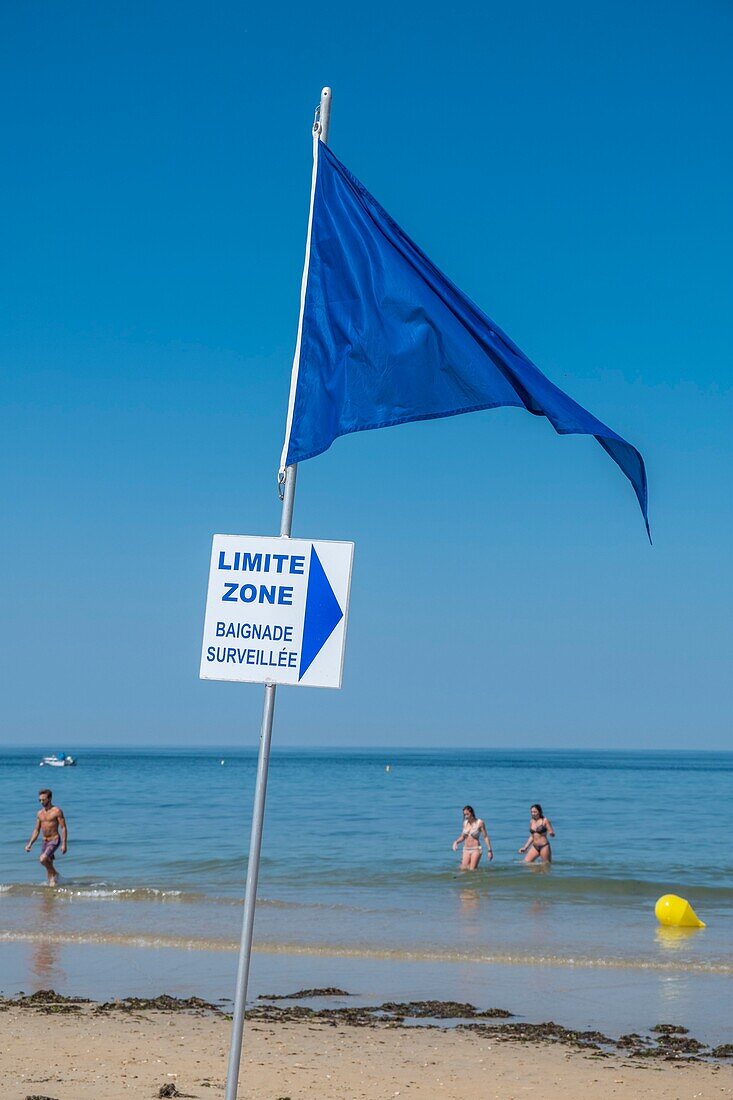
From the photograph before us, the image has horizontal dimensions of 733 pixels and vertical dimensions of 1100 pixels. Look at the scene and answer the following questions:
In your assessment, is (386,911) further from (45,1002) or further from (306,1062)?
(306,1062)

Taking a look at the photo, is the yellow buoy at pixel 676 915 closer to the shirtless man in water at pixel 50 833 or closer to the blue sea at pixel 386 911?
the blue sea at pixel 386 911

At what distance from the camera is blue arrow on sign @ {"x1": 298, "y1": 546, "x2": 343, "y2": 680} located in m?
5.23

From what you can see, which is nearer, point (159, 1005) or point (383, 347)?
point (383, 347)

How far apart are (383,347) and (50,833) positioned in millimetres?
17901

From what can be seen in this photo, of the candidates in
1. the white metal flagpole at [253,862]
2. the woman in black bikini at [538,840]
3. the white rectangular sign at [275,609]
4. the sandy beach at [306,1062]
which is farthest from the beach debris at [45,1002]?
the woman in black bikini at [538,840]

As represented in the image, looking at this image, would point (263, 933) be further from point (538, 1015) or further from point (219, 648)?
point (219, 648)

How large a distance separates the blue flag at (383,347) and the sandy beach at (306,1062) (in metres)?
4.50

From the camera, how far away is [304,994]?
11.2 m

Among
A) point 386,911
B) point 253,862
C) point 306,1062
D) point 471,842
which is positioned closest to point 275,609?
point 253,862

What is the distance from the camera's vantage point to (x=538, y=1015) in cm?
1055

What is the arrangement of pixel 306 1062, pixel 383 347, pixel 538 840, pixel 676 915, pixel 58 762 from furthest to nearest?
pixel 58 762
pixel 538 840
pixel 676 915
pixel 306 1062
pixel 383 347

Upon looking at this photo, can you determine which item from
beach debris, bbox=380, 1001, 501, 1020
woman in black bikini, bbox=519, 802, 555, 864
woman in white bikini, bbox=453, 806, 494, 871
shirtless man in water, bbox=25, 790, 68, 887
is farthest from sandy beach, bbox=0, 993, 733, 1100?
woman in black bikini, bbox=519, 802, 555, 864

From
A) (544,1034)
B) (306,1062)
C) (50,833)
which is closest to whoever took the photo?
(306,1062)

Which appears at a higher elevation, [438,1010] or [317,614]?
[317,614]
